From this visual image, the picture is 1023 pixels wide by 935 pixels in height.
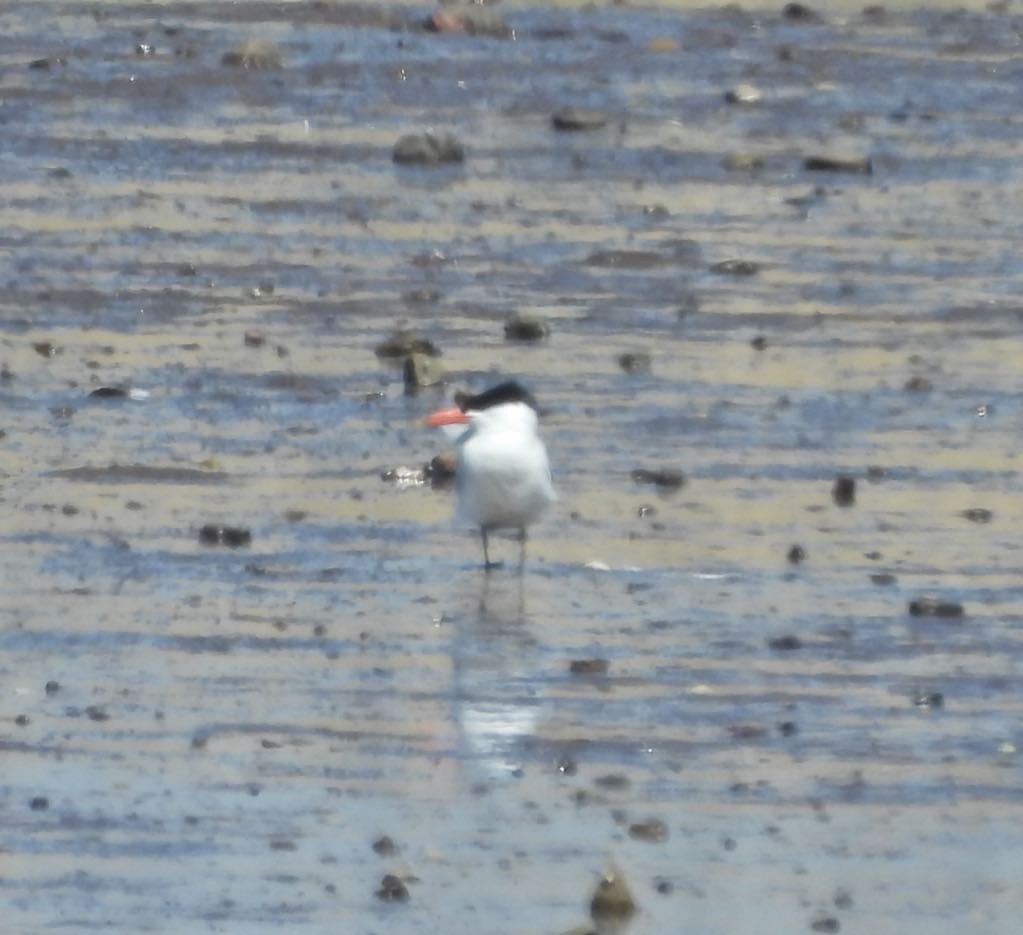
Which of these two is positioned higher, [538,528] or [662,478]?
[662,478]

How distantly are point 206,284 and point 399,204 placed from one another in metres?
2.08

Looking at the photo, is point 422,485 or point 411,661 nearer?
point 411,661

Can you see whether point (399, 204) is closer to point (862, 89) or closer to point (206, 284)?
point (206, 284)

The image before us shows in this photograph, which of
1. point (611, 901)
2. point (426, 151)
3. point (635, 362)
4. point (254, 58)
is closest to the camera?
point (611, 901)

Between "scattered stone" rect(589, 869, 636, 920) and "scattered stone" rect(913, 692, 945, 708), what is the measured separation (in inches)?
73.2

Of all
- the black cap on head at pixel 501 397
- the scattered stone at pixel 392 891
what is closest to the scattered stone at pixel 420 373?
the black cap on head at pixel 501 397

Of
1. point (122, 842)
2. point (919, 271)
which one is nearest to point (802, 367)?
point (919, 271)

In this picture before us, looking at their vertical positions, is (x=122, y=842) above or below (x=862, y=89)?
below

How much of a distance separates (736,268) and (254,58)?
Result: 19.3 ft

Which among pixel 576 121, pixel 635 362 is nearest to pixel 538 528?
pixel 635 362

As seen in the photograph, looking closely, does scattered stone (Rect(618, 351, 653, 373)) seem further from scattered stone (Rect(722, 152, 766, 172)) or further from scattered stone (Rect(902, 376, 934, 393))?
scattered stone (Rect(722, 152, 766, 172))

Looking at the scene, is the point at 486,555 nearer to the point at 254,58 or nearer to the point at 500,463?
the point at 500,463

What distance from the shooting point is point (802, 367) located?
12.7 metres

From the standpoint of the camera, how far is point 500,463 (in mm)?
10258
